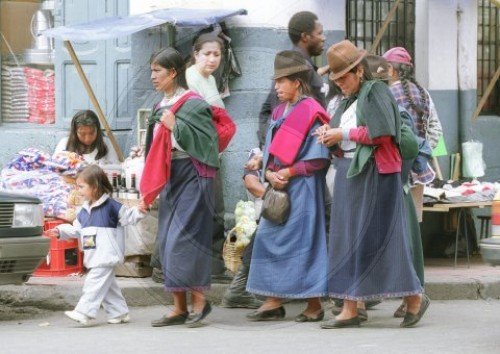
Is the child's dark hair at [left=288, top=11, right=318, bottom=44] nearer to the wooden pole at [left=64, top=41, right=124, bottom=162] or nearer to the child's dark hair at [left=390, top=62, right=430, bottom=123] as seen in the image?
the child's dark hair at [left=390, top=62, right=430, bottom=123]

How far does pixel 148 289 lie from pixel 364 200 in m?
2.29

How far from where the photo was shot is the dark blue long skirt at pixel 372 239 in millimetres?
7945

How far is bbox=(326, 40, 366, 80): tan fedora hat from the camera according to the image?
26.2 ft

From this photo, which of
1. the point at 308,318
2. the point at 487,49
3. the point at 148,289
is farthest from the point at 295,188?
the point at 487,49

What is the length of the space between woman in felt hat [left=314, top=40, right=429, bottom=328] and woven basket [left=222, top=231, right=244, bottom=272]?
1.55m

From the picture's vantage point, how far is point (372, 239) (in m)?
7.97

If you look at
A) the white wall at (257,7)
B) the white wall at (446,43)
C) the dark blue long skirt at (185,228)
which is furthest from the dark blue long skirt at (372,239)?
the white wall at (446,43)

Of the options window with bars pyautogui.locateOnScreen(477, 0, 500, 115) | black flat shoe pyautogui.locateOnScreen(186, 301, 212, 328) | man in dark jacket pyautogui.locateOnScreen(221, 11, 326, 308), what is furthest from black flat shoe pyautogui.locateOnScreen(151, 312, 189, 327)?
window with bars pyautogui.locateOnScreen(477, 0, 500, 115)

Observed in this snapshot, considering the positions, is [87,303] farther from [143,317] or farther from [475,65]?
[475,65]

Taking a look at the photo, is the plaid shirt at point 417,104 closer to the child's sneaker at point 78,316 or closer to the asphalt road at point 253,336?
the asphalt road at point 253,336

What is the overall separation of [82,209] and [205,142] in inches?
38.6

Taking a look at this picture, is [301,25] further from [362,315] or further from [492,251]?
[492,251]

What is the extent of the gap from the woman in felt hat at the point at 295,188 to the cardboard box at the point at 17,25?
432 centimetres

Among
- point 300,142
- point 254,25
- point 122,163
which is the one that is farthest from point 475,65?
point 300,142
